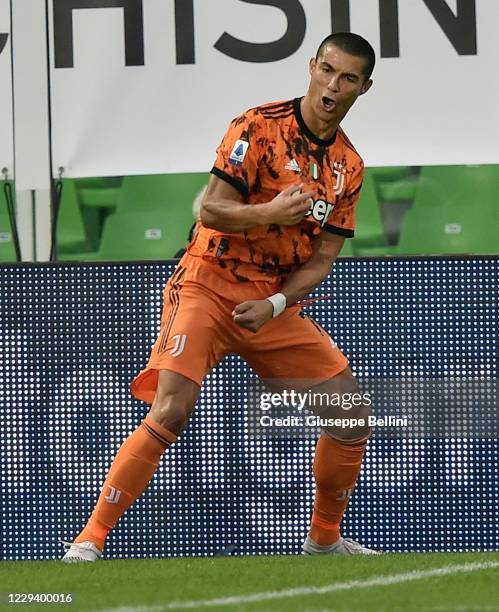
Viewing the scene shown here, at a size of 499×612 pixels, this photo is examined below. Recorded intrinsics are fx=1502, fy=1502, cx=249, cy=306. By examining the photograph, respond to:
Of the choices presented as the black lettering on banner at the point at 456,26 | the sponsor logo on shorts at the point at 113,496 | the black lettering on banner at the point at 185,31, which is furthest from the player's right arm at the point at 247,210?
the black lettering on banner at the point at 456,26

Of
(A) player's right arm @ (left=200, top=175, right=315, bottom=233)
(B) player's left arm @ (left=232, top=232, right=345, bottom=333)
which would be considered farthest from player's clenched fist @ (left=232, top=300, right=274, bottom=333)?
(A) player's right arm @ (left=200, top=175, right=315, bottom=233)

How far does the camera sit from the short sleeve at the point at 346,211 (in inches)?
248

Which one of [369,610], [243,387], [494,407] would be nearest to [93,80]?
[243,387]

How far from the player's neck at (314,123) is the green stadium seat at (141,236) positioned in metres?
1.43

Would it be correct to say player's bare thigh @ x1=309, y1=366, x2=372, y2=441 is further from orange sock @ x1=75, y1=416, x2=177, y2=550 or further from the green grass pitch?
orange sock @ x1=75, y1=416, x2=177, y2=550

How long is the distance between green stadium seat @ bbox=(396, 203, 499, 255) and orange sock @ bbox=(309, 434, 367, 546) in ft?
4.29

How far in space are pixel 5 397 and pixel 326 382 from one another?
171cm

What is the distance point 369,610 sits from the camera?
182 inches

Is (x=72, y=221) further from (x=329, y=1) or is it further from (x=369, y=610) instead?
(x=369, y=610)

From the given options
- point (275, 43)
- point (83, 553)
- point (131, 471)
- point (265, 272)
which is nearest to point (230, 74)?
point (275, 43)

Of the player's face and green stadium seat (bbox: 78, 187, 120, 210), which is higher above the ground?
the player's face

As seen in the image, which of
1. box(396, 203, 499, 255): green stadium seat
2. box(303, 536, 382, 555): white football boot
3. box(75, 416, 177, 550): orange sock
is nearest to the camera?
box(75, 416, 177, 550): orange sock

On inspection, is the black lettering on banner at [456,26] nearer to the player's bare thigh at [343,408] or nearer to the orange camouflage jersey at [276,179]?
the orange camouflage jersey at [276,179]

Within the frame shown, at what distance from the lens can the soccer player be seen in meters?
5.92
